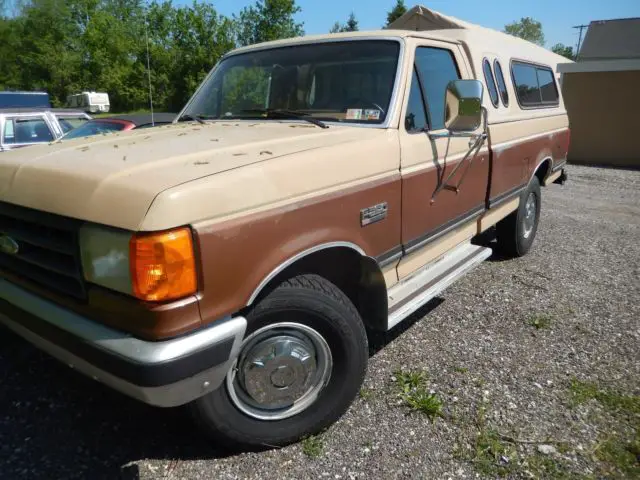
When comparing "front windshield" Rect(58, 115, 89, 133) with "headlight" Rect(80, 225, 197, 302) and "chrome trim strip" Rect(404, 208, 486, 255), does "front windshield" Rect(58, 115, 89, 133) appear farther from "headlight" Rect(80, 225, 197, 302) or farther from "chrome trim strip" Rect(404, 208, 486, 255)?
"headlight" Rect(80, 225, 197, 302)

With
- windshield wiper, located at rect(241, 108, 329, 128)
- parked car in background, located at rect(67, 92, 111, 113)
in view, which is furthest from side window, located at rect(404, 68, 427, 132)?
parked car in background, located at rect(67, 92, 111, 113)

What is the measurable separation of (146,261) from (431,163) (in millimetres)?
1960

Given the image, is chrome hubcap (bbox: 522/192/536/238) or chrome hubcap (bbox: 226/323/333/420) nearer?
chrome hubcap (bbox: 226/323/333/420)

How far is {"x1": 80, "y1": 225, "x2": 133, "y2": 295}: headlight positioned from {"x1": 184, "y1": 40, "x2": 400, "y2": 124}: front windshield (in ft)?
5.33

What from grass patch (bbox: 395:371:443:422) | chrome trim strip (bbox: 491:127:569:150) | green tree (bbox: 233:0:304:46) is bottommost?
grass patch (bbox: 395:371:443:422)

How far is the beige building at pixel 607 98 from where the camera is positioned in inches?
539

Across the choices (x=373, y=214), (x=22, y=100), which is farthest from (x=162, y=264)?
(x=22, y=100)

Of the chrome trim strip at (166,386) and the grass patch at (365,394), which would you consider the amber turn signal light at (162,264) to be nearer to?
the chrome trim strip at (166,386)

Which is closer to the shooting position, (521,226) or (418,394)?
(418,394)

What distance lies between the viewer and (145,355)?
71.2 inches

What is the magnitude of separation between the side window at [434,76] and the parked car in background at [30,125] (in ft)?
23.9

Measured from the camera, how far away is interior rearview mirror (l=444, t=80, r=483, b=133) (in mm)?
2887

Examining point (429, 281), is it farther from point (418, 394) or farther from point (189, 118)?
point (189, 118)

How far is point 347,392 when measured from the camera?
8.44 ft
